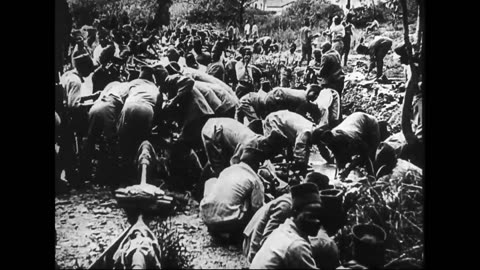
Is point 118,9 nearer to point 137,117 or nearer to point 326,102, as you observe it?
point 137,117

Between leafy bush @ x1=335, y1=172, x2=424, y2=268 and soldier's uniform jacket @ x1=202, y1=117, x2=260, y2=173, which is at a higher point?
soldier's uniform jacket @ x1=202, y1=117, x2=260, y2=173

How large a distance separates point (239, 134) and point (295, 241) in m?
1.10

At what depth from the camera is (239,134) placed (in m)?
5.46

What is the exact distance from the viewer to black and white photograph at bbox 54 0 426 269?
5.14 metres

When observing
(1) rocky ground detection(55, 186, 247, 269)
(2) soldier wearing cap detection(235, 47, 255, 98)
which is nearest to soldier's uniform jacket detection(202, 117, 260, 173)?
(2) soldier wearing cap detection(235, 47, 255, 98)

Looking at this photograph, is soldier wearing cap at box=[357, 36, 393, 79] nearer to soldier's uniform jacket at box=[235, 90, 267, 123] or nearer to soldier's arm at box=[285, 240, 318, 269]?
soldier's uniform jacket at box=[235, 90, 267, 123]

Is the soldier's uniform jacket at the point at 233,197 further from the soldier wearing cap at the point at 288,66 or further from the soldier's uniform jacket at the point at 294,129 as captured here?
the soldier wearing cap at the point at 288,66

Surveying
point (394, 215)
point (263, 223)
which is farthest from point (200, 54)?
point (394, 215)

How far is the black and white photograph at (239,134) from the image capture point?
5141 millimetres

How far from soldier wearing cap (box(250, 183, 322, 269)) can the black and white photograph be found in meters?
0.01

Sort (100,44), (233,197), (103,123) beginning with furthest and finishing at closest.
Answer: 1. (100,44)
2. (103,123)
3. (233,197)

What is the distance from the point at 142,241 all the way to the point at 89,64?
173 cm

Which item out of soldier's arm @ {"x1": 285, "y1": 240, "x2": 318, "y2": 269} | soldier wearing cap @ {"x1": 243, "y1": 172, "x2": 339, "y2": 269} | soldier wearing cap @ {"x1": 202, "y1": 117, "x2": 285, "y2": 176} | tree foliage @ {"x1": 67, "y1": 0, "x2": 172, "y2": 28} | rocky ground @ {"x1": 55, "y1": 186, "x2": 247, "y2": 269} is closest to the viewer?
soldier's arm @ {"x1": 285, "y1": 240, "x2": 318, "y2": 269}
